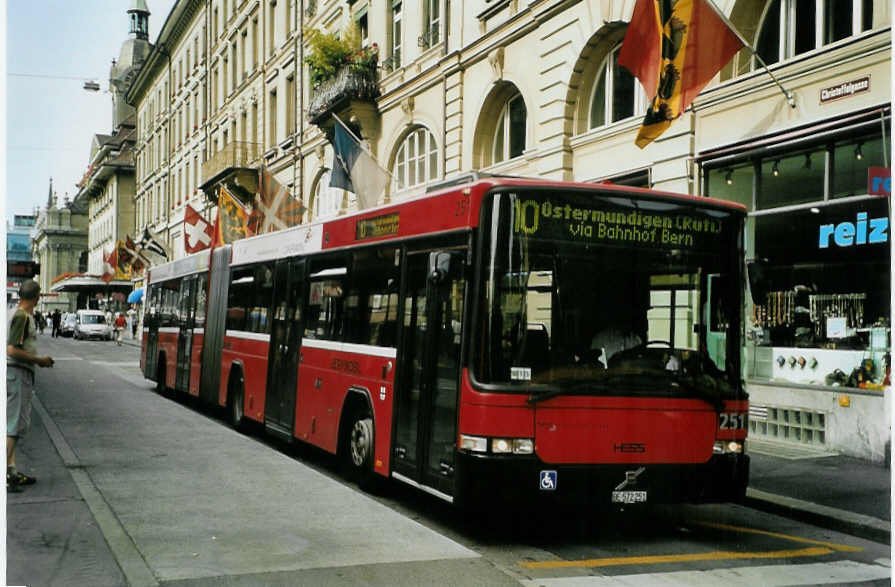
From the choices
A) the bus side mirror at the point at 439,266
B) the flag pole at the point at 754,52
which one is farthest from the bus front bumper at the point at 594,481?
the flag pole at the point at 754,52

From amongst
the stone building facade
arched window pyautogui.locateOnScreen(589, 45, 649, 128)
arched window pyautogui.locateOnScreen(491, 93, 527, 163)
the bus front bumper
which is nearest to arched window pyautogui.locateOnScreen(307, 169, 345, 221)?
the stone building facade

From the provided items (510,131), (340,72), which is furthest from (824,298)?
(340,72)

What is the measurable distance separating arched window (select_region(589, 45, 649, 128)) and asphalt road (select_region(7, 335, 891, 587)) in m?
8.94

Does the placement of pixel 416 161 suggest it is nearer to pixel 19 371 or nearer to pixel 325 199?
pixel 325 199

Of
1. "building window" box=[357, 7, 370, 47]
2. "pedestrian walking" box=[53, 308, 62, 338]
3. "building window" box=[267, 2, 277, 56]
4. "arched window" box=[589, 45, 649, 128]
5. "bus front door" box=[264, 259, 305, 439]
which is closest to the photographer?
"bus front door" box=[264, 259, 305, 439]

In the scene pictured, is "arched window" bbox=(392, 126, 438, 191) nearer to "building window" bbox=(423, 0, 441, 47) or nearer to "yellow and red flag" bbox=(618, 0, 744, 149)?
"building window" bbox=(423, 0, 441, 47)

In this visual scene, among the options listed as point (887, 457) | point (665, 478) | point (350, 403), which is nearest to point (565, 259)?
A: point (665, 478)

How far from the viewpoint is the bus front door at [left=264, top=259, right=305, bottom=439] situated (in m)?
12.2

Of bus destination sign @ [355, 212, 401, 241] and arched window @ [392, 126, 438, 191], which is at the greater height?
arched window @ [392, 126, 438, 191]

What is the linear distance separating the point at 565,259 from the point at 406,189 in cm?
1800

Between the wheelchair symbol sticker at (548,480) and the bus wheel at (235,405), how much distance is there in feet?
26.8

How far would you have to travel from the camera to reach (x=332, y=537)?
7312 mm

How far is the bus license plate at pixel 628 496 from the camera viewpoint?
7457mm

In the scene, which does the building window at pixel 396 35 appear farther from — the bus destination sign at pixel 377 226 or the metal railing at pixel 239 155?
the bus destination sign at pixel 377 226
